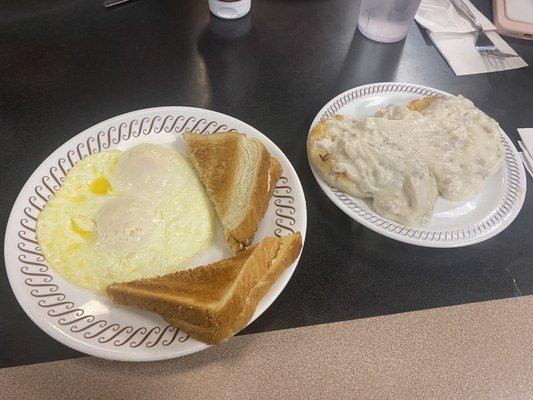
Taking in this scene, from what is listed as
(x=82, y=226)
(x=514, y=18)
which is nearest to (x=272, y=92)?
(x=82, y=226)

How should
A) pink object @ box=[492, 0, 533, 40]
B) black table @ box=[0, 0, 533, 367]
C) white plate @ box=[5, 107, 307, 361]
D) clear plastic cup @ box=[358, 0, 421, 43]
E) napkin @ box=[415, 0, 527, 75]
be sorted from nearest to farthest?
white plate @ box=[5, 107, 307, 361]
black table @ box=[0, 0, 533, 367]
clear plastic cup @ box=[358, 0, 421, 43]
napkin @ box=[415, 0, 527, 75]
pink object @ box=[492, 0, 533, 40]

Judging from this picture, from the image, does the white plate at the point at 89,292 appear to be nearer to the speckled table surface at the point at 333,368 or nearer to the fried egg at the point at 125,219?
the fried egg at the point at 125,219

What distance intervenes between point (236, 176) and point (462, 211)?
0.85 meters

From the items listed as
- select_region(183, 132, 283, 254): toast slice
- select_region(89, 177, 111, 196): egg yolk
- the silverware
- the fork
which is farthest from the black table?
select_region(89, 177, 111, 196): egg yolk

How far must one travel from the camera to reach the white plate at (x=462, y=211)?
1441mm

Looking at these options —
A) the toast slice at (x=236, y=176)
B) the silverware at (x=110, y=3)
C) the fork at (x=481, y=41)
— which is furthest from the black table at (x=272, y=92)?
the toast slice at (x=236, y=176)

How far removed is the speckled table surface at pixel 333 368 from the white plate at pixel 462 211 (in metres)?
0.28

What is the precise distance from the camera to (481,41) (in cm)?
237

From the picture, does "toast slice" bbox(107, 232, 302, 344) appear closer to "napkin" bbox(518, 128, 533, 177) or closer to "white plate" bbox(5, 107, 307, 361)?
"white plate" bbox(5, 107, 307, 361)

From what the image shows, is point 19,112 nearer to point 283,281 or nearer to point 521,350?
point 283,281

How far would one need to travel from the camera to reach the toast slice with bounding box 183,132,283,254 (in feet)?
4.48

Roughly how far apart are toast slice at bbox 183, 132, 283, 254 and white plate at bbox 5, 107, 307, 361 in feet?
0.17

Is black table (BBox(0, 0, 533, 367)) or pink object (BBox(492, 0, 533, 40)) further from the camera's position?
pink object (BBox(492, 0, 533, 40))

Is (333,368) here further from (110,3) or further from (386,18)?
(110,3)
